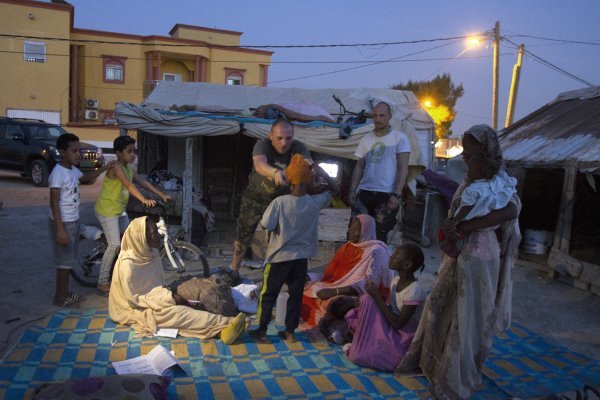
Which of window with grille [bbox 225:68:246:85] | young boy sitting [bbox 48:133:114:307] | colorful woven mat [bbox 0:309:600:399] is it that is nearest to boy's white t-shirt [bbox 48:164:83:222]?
young boy sitting [bbox 48:133:114:307]

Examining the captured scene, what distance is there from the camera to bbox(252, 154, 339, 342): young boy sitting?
13.1ft

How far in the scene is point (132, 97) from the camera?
25562 millimetres

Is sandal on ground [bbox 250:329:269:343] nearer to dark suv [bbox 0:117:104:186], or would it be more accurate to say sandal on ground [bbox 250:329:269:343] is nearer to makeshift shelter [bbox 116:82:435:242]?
makeshift shelter [bbox 116:82:435:242]

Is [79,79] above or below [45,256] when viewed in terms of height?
above

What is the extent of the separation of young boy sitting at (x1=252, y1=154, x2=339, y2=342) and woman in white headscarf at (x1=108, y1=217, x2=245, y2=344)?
42 centimetres

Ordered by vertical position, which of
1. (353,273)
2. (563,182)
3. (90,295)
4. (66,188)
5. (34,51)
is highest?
(34,51)

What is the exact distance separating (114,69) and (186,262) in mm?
21388

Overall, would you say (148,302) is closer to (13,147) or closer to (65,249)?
(65,249)

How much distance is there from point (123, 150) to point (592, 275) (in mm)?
6175

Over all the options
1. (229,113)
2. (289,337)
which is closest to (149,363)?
(289,337)

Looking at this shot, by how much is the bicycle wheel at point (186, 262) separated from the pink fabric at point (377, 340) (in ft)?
9.10

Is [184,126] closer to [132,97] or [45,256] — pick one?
[45,256]

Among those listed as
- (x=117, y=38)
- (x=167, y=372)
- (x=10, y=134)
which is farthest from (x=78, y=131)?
(x=167, y=372)

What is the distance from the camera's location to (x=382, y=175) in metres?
5.55
